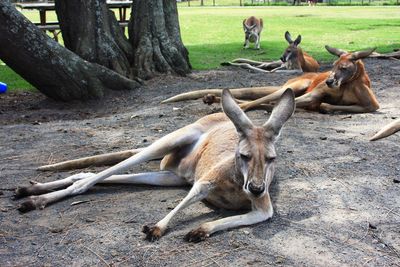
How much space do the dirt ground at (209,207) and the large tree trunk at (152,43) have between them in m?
2.38

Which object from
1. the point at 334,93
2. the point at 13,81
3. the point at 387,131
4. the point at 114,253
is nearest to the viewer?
the point at 114,253

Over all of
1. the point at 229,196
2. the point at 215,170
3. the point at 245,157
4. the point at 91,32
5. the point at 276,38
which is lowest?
the point at 276,38

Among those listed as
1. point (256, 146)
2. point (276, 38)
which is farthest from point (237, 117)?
point (276, 38)

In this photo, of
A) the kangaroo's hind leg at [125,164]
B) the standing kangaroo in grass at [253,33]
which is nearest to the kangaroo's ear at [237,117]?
the kangaroo's hind leg at [125,164]

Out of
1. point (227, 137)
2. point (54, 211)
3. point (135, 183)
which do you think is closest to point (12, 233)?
point (54, 211)

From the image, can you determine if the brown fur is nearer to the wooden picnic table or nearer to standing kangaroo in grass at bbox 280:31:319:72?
standing kangaroo in grass at bbox 280:31:319:72

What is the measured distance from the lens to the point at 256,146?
3.61 m

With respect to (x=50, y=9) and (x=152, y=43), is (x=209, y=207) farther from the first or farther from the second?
(x=50, y=9)

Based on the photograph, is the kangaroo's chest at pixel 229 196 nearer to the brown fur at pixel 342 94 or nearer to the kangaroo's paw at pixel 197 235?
the kangaroo's paw at pixel 197 235

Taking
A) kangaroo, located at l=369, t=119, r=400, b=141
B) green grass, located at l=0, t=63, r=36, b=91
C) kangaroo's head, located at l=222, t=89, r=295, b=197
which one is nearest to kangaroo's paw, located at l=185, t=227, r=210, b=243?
kangaroo's head, located at l=222, t=89, r=295, b=197

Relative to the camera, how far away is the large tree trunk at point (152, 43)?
369 inches

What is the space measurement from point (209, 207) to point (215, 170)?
266 millimetres

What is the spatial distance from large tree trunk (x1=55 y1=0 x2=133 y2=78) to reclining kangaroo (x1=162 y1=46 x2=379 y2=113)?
1616 millimetres

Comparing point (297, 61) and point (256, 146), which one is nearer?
point (256, 146)
